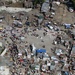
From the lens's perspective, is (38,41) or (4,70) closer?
(4,70)

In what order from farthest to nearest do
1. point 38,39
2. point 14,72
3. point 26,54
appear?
point 38,39
point 26,54
point 14,72

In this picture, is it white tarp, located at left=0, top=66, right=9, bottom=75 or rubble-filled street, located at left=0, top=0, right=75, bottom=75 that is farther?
rubble-filled street, located at left=0, top=0, right=75, bottom=75

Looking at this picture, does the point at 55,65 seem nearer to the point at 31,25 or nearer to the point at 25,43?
the point at 25,43

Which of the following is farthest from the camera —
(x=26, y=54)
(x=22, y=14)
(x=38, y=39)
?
(x=22, y=14)

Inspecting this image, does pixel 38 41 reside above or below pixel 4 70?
above

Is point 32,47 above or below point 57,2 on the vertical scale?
below

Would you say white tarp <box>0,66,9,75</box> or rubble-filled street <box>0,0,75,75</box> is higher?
rubble-filled street <box>0,0,75,75</box>

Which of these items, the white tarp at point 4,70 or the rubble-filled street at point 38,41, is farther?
the rubble-filled street at point 38,41

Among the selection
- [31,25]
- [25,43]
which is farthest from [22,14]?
[25,43]
